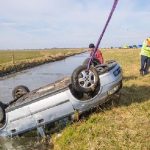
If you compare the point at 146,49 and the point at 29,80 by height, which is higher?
the point at 146,49

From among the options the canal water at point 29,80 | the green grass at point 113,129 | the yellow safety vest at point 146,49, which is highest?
the yellow safety vest at point 146,49

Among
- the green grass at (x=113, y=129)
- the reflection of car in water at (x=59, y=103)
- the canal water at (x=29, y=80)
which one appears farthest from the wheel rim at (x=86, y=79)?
the canal water at (x=29, y=80)

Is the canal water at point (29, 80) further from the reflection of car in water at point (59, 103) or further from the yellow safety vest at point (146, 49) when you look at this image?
the reflection of car in water at point (59, 103)

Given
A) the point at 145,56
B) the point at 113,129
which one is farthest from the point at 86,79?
the point at 145,56

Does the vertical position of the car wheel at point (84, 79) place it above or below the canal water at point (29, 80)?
above

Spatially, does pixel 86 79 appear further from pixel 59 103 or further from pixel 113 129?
pixel 113 129

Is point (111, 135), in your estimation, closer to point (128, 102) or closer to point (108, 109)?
point (108, 109)

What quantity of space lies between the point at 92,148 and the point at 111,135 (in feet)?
2.27

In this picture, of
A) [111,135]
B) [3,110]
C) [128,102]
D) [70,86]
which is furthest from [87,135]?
[128,102]

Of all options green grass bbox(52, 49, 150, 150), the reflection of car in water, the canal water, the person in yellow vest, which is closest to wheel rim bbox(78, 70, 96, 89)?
the reflection of car in water

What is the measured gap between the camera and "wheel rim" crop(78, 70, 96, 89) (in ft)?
29.7

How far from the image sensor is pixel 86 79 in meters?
9.08

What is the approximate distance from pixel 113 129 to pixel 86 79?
4.63ft

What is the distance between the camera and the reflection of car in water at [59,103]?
29.0ft
